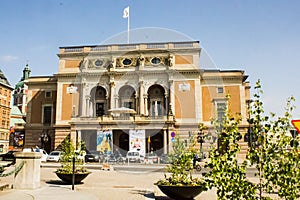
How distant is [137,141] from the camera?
36.8 metres

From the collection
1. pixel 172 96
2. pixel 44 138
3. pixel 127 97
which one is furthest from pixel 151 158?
pixel 44 138

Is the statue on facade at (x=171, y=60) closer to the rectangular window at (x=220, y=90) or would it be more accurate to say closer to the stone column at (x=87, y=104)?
the rectangular window at (x=220, y=90)

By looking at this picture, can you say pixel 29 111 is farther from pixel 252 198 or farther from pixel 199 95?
pixel 252 198

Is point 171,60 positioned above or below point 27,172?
above

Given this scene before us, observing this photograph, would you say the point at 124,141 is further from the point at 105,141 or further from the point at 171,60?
the point at 171,60

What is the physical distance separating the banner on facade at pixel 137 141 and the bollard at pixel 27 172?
25.5m

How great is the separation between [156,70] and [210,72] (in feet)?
27.3

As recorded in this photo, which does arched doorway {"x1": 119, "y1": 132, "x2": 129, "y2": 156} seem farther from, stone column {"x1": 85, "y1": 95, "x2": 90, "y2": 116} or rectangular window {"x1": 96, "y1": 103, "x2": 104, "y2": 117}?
stone column {"x1": 85, "y1": 95, "x2": 90, "y2": 116}

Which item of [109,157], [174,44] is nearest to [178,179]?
[109,157]

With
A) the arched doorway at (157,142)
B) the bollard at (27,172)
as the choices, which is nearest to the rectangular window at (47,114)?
the arched doorway at (157,142)

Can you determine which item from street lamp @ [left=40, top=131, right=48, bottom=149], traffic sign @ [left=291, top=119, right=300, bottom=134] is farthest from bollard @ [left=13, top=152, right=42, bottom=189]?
street lamp @ [left=40, top=131, right=48, bottom=149]

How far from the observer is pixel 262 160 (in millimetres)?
5109

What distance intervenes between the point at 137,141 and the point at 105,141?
4340 millimetres

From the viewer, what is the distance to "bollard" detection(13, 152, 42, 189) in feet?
36.7
